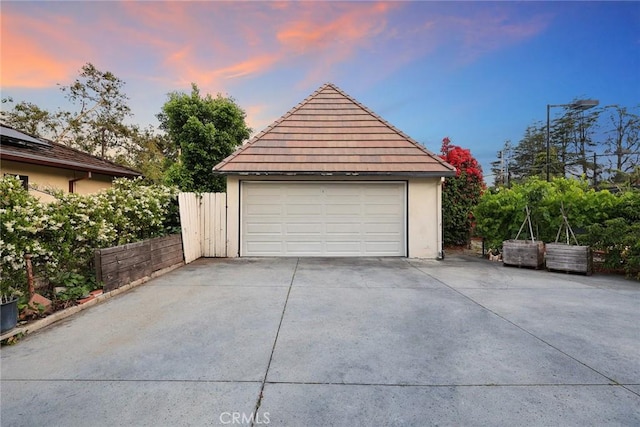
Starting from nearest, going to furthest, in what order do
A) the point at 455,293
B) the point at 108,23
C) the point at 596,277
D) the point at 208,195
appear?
the point at 455,293 < the point at 596,277 < the point at 208,195 < the point at 108,23

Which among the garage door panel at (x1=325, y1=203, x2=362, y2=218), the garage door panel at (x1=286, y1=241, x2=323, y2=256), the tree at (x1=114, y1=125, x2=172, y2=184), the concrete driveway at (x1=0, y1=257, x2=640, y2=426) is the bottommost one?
the concrete driveway at (x1=0, y1=257, x2=640, y2=426)

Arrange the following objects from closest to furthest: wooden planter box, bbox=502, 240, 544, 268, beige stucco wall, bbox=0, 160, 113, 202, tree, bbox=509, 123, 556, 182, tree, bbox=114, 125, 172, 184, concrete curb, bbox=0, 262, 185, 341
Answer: concrete curb, bbox=0, 262, 185, 341, wooden planter box, bbox=502, 240, 544, 268, beige stucco wall, bbox=0, 160, 113, 202, tree, bbox=114, 125, 172, 184, tree, bbox=509, 123, 556, 182

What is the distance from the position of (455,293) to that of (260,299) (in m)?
3.23

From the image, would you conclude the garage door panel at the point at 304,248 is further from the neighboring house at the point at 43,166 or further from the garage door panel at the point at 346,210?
the neighboring house at the point at 43,166

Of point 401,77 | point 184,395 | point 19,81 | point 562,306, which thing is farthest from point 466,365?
point 19,81

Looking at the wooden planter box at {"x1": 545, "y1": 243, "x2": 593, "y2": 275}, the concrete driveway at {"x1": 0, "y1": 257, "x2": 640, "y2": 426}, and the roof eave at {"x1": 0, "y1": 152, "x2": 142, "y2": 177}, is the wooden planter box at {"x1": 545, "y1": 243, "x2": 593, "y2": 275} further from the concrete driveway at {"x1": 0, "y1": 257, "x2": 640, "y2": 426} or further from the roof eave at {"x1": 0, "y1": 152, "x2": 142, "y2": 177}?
the roof eave at {"x1": 0, "y1": 152, "x2": 142, "y2": 177}

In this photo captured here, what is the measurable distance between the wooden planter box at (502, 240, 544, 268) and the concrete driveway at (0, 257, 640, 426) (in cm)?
186

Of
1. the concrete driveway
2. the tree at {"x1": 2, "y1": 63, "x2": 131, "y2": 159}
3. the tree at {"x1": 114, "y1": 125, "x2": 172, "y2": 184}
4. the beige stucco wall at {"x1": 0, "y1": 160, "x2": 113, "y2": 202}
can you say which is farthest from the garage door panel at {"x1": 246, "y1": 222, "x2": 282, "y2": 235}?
the tree at {"x1": 2, "y1": 63, "x2": 131, "y2": 159}

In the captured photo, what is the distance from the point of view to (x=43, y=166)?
7953 millimetres

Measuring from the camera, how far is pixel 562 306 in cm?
414

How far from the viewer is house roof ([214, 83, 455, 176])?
7758 mm

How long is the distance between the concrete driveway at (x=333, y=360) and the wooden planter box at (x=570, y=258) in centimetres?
131

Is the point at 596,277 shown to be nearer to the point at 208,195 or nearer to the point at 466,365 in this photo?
the point at 466,365

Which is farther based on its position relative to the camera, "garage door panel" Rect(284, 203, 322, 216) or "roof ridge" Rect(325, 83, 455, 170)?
"roof ridge" Rect(325, 83, 455, 170)
